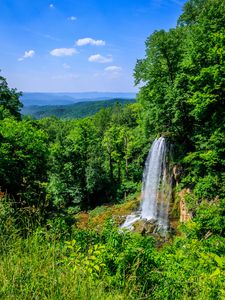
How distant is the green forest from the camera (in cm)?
283

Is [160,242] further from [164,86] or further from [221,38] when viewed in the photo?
[221,38]

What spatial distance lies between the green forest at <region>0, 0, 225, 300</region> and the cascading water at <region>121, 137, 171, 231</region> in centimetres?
69

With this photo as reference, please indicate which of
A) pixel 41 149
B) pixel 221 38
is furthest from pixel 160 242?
pixel 221 38

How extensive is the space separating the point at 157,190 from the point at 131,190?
11.3 metres

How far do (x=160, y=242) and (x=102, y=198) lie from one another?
1584 cm

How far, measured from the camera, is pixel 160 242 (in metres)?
16.0

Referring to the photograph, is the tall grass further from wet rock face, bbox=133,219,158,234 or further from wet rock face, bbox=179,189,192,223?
wet rock face, bbox=133,219,158,234

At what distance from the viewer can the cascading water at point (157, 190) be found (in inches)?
752

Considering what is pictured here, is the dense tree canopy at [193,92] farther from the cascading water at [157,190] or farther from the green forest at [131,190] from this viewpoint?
the cascading water at [157,190]

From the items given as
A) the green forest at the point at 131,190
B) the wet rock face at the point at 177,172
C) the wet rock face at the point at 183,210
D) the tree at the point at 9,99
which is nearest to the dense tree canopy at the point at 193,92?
the green forest at the point at 131,190

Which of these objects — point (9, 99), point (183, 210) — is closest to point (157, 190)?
point (183, 210)

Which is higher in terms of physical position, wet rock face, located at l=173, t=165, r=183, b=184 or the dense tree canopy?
the dense tree canopy

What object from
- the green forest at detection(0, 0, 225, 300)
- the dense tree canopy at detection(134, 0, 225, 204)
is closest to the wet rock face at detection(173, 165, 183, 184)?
the green forest at detection(0, 0, 225, 300)

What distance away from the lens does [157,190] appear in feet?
65.1
